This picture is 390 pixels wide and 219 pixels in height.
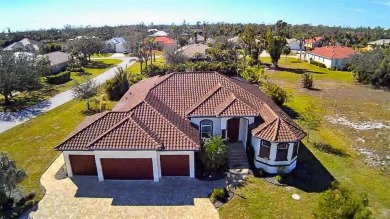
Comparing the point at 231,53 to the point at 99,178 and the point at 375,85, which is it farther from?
the point at 99,178

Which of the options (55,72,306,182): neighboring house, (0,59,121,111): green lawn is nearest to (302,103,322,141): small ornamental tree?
(55,72,306,182): neighboring house

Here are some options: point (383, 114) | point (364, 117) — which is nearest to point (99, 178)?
point (364, 117)

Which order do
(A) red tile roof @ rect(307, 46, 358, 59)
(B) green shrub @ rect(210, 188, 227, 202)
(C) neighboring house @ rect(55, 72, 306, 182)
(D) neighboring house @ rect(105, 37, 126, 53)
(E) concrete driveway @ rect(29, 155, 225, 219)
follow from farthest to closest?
(D) neighboring house @ rect(105, 37, 126, 53) → (A) red tile roof @ rect(307, 46, 358, 59) → (C) neighboring house @ rect(55, 72, 306, 182) → (B) green shrub @ rect(210, 188, 227, 202) → (E) concrete driveway @ rect(29, 155, 225, 219)

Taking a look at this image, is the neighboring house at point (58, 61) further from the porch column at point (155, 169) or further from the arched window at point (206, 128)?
the porch column at point (155, 169)

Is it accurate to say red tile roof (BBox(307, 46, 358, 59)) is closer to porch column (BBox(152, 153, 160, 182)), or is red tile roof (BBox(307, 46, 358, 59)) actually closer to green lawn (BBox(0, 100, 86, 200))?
green lawn (BBox(0, 100, 86, 200))

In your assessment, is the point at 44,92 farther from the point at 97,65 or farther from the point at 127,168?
the point at 127,168

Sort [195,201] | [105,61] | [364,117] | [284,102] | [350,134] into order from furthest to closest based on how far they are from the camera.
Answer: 1. [105,61]
2. [284,102]
3. [364,117]
4. [350,134]
5. [195,201]

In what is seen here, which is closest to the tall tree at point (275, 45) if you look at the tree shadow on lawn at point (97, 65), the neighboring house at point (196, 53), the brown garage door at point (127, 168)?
the neighboring house at point (196, 53)

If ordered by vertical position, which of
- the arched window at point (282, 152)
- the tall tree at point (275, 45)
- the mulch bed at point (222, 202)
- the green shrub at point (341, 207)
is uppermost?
the tall tree at point (275, 45)
